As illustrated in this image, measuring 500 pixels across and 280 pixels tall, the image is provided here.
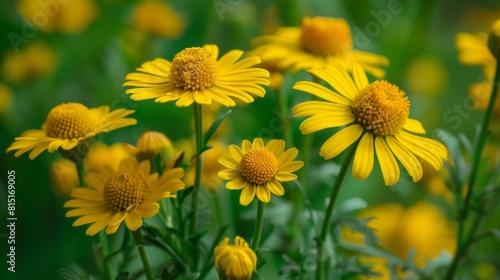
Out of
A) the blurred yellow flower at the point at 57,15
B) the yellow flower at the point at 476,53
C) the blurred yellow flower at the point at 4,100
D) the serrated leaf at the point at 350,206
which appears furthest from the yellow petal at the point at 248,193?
the blurred yellow flower at the point at 57,15

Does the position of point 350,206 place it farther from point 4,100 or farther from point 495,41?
point 4,100

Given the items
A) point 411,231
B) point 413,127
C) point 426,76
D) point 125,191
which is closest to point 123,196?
point 125,191

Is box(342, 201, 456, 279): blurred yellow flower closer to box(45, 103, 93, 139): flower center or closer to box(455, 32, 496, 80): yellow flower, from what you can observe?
box(455, 32, 496, 80): yellow flower

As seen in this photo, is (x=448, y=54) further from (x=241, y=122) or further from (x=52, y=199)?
(x=52, y=199)

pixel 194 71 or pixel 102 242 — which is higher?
pixel 194 71

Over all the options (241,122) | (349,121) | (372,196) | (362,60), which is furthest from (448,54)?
(349,121)

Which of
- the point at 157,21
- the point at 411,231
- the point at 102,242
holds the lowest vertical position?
the point at 411,231
